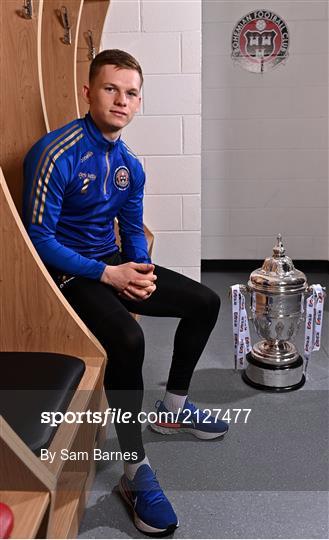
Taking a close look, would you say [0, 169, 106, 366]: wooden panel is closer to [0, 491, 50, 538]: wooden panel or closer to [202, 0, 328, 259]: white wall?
[0, 491, 50, 538]: wooden panel

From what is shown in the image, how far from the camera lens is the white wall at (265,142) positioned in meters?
4.11

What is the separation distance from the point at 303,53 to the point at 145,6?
1.44 m

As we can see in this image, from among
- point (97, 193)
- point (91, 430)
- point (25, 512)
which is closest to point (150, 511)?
point (91, 430)

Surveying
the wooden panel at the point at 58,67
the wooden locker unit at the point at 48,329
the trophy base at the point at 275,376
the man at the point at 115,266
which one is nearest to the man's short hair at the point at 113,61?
the man at the point at 115,266

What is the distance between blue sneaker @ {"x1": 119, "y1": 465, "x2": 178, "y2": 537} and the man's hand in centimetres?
51

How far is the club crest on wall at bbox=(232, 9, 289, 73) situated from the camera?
411 cm

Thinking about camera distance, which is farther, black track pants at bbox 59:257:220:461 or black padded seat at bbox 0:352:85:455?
black track pants at bbox 59:257:220:461

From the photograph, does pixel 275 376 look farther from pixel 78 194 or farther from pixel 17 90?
pixel 17 90

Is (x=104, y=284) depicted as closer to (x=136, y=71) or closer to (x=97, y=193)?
(x=97, y=193)

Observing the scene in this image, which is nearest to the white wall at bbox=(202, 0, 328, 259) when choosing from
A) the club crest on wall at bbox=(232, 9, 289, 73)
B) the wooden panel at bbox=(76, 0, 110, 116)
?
the club crest on wall at bbox=(232, 9, 289, 73)

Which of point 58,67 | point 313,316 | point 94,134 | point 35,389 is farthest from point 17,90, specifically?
point 313,316

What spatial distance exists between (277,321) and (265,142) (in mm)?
2123

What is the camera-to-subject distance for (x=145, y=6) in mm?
3148

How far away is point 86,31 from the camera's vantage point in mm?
3156
